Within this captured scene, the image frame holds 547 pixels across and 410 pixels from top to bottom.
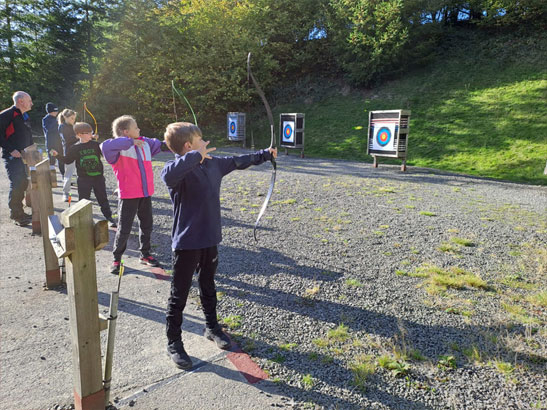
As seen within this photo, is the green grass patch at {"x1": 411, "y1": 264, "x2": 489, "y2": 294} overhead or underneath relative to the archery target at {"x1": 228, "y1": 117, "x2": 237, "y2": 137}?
underneath

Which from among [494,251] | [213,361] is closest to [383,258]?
[494,251]

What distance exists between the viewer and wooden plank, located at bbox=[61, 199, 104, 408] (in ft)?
5.26

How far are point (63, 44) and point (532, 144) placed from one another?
79.4ft

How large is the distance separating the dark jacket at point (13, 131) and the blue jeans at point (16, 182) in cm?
13

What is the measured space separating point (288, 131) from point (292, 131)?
1.01 ft

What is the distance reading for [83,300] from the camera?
1.66m

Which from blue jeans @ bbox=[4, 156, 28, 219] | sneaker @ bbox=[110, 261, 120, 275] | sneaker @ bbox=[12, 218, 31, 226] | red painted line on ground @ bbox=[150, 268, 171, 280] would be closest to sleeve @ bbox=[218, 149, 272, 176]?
red painted line on ground @ bbox=[150, 268, 171, 280]

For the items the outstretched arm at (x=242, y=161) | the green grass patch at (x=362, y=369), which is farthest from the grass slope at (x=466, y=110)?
the outstretched arm at (x=242, y=161)

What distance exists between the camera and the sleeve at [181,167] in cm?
219

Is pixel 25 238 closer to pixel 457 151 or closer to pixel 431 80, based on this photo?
pixel 457 151

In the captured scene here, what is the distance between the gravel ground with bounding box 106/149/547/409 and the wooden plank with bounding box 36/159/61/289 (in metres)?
1.14

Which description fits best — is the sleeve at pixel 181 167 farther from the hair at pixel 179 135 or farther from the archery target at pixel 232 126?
the archery target at pixel 232 126

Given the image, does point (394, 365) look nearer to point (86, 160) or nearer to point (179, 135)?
point (179, 135)

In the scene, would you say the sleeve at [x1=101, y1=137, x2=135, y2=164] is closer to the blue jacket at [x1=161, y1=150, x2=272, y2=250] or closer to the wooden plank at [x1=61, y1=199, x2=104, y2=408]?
the blue jacket at [x1=161, y1=150, x2=272, y2=250]
